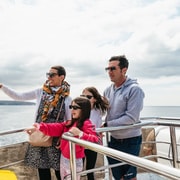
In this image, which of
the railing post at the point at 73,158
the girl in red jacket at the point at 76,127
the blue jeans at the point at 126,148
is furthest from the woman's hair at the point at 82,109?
the railing post at the point at 73,158

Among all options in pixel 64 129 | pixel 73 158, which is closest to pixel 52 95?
pixel 64 129

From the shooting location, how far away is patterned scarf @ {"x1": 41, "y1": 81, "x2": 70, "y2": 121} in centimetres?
278

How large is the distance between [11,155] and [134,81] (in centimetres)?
216

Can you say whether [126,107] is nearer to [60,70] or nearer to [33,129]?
[60,70]

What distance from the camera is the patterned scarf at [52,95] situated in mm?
2781

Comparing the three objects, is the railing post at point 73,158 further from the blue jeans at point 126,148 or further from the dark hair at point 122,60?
the dark hair at point 122,60

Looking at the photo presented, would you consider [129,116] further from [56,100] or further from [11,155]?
[11,155]

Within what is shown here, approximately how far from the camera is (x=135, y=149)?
272cm

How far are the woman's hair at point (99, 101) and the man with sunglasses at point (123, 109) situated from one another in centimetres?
5

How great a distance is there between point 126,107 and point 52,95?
2.46 feet

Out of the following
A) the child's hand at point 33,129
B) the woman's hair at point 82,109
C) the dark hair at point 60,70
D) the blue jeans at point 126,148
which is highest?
the dark hair at point 60,70

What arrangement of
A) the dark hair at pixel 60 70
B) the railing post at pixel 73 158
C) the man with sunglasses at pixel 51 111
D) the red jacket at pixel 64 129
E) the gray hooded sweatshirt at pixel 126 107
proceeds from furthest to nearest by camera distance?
the dark hair at pixel 60 70, the man with sunglasses at pixel 51 111, the gray hooded sweatshirt at pixel 126 107, the red jacket at pixel 64 129, the railing post at pixel 73 158

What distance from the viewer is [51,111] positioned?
279 centimetres

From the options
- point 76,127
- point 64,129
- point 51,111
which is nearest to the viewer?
point 76,127
